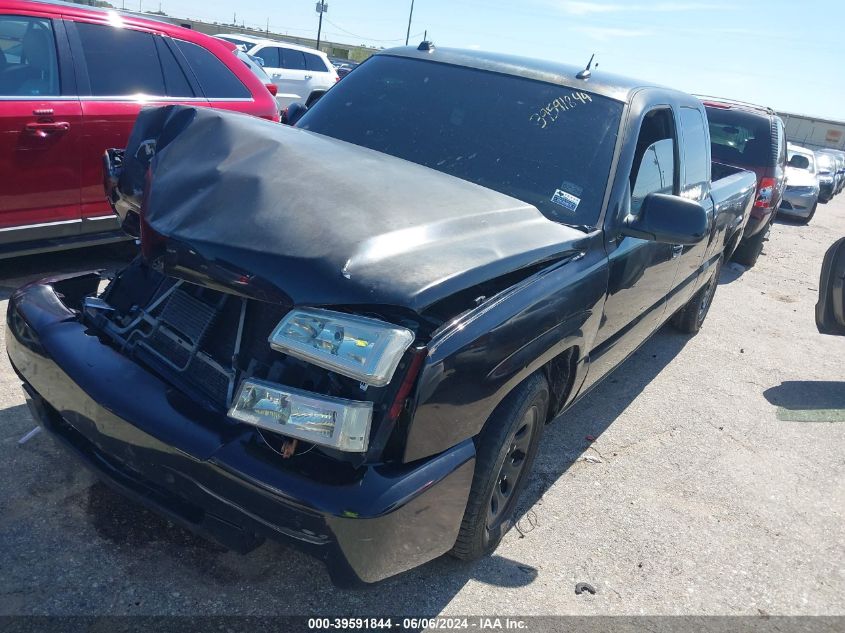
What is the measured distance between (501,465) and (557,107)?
1.76 m

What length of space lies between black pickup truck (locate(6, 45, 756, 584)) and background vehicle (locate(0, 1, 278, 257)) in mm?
1862

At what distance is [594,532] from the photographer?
3201 millimetres

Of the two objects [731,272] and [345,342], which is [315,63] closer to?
[731,272]

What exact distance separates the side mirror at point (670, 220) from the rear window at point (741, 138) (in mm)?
6398

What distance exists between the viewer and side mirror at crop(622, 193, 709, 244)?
9.80ft

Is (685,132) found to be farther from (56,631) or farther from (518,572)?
(56,631)

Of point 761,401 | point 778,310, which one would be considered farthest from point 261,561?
point 778,310

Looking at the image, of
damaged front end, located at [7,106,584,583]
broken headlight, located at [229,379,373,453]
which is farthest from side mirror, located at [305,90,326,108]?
broken headlight, located at [229,379,373,453]

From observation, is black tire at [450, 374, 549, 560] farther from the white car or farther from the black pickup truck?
the white car

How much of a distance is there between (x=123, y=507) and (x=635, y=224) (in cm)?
242

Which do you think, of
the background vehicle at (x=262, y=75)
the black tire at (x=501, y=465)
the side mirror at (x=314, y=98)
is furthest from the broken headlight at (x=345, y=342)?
the background vehicle at (x=262, y=75)

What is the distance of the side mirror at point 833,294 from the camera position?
5.07m

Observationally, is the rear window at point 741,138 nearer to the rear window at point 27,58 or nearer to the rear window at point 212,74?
the rear window at point 212,74

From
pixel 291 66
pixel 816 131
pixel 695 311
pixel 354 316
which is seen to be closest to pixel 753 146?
pixel 695 311
